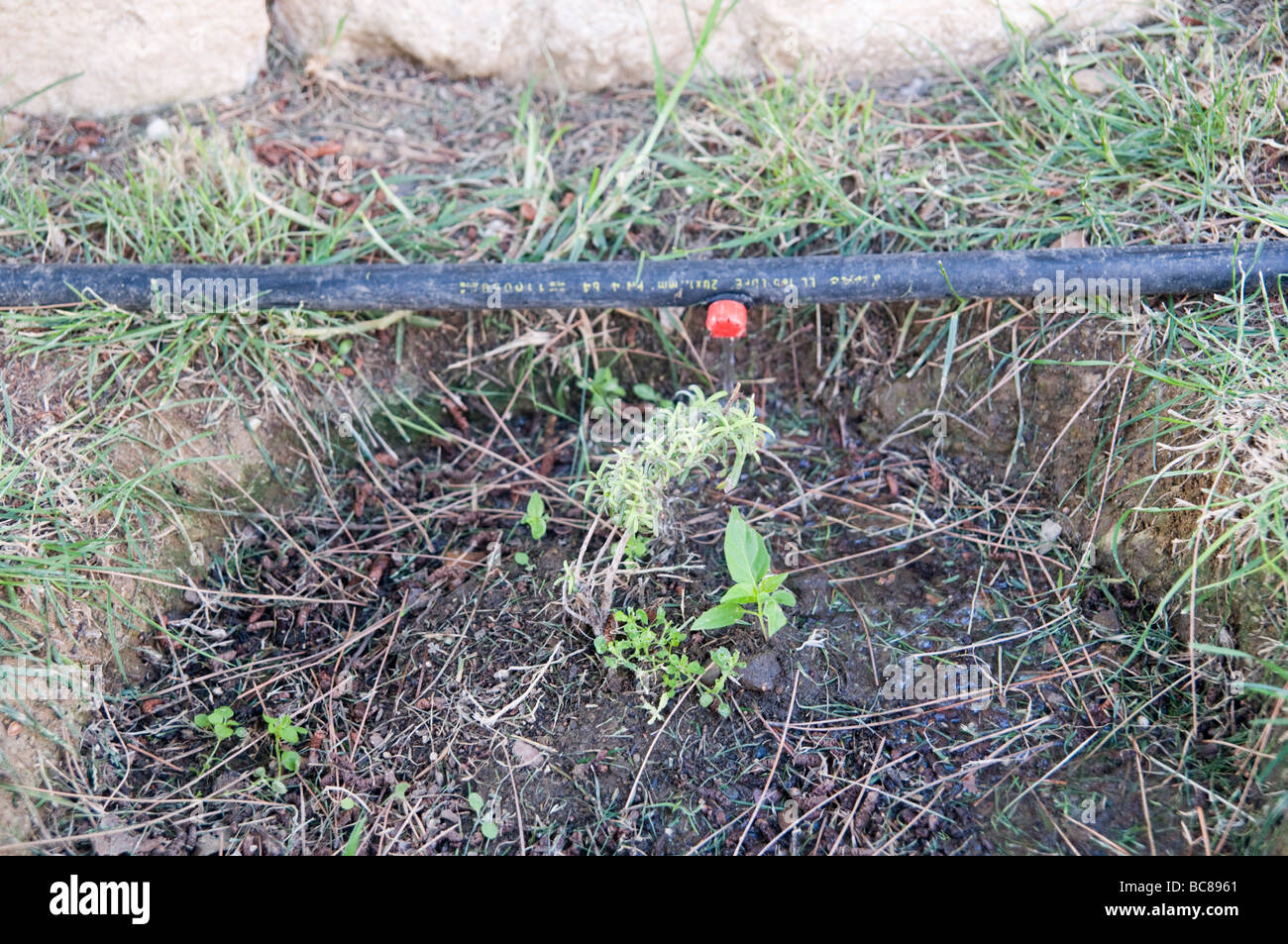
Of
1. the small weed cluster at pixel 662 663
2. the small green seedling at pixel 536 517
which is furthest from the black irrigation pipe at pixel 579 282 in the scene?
the small weed cluster at pixel 662 663

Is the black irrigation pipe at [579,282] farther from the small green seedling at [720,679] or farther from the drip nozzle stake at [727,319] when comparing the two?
the small green seedling at [720,679]

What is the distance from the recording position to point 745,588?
188cm

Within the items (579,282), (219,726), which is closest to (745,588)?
(579,282)

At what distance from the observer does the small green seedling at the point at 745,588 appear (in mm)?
1875

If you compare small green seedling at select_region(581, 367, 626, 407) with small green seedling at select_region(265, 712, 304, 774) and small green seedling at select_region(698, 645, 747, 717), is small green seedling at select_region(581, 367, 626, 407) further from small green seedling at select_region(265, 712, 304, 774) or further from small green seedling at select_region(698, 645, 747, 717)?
small green seedling at select_region(265, 712, 304, 774)

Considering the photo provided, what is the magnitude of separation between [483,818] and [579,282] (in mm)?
1346

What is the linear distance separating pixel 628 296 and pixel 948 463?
37.8 inches

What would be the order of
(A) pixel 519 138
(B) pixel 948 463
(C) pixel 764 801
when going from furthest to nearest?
(A) pixel 519 138
(B) pixel 948 463
(C) pixel 764 801

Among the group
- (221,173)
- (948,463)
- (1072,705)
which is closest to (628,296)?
(948,463)

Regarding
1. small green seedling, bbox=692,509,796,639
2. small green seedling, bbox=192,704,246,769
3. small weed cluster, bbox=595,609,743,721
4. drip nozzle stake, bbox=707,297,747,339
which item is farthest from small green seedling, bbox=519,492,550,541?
small green seedling, bbox=192,704,246,769

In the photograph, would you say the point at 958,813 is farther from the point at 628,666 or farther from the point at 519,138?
the point at 519,138

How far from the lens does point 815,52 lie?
2775mm

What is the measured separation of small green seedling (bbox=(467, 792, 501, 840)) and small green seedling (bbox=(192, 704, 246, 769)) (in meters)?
0.57

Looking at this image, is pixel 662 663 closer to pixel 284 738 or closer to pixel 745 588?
pixel 745 588
